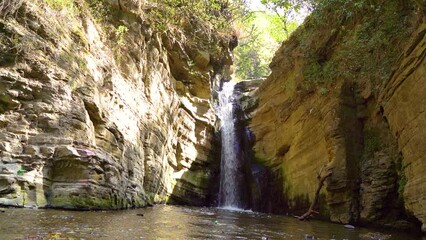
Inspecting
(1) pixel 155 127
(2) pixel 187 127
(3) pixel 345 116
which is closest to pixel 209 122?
(2) pixel 187 127

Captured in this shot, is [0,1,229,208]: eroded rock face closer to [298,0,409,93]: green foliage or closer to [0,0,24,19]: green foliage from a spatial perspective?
[0,0,24,19]: green foliage

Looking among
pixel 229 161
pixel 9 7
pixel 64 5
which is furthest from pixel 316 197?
pixel 9 7

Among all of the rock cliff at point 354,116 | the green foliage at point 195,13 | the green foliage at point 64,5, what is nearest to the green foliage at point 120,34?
the green foliage at point 64,5

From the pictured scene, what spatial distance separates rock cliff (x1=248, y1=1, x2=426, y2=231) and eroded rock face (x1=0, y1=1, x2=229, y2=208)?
579 cm

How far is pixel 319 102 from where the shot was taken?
13.5 meters

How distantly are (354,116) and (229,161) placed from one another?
966 cm

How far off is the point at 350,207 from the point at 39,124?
9.05 meters

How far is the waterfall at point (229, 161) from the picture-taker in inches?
763

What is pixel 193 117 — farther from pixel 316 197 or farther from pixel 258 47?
pixel 258 47

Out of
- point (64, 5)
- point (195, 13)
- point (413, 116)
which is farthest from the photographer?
point (195, 13)

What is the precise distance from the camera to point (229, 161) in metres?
20.4

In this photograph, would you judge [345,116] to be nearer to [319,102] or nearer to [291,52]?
[319,102]

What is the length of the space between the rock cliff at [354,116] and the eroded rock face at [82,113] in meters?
5.79

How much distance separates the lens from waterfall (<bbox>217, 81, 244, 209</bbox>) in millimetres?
19375
